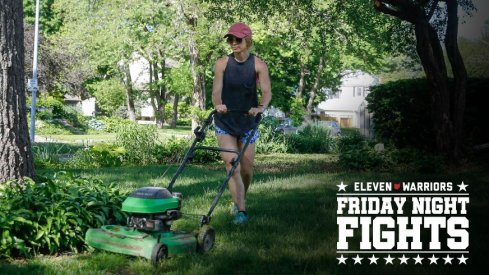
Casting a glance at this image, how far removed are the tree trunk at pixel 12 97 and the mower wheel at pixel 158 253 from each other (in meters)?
2.83

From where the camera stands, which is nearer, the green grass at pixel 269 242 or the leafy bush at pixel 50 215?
the green grass at pixel 269 242

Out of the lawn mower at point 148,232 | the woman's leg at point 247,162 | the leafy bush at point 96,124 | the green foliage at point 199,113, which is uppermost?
the green foliage at point 199,113

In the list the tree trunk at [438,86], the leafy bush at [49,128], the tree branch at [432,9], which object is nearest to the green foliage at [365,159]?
the tree trunk at [438,86]

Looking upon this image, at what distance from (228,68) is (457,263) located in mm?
2852

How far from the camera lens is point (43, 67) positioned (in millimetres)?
35906

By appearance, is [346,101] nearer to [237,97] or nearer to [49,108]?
[49,108]

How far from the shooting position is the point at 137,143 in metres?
14.9

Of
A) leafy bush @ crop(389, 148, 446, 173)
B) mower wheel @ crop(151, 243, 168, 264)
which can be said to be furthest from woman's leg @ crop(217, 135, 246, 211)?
leafy bush @ crop(389, 148, 446, 173)

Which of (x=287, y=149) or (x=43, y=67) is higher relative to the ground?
(x=43, y=67)

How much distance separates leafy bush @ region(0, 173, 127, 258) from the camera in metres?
4.98

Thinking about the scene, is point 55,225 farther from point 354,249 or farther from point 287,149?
point 287,149

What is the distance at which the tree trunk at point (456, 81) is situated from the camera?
519 inches

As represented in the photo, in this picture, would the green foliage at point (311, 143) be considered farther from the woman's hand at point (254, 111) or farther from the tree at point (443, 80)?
the woman's hand at point (254, 111)

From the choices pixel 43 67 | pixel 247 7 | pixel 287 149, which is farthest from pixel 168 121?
pixel 247 7
